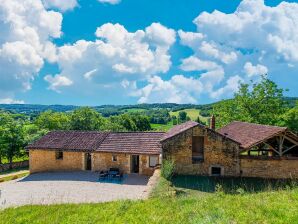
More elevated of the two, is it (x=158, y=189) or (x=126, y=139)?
(x=126, y=139)

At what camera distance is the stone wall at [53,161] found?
94.2ft

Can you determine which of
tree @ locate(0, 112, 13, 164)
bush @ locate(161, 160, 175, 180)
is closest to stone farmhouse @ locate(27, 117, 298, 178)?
bush @ locate(161, 160, 175, 180)

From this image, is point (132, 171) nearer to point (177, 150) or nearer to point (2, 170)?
point (177, 150)

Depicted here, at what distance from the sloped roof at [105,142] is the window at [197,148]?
4118 millimetres

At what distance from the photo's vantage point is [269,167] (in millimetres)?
21531

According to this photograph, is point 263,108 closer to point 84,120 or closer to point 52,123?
point 84,120

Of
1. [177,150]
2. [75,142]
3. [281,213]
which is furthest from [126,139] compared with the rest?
[281,213]

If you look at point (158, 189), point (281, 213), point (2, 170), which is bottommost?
point (2, 170)

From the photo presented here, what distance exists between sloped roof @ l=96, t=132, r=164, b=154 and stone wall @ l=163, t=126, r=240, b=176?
3391mm

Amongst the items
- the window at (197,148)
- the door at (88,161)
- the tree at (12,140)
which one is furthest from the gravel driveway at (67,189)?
the tree at (12,140)

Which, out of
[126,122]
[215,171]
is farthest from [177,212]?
[126,122]

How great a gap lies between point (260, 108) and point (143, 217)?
3479cm

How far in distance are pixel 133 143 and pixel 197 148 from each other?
24.5ft

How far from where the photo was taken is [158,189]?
1762 centimetres
